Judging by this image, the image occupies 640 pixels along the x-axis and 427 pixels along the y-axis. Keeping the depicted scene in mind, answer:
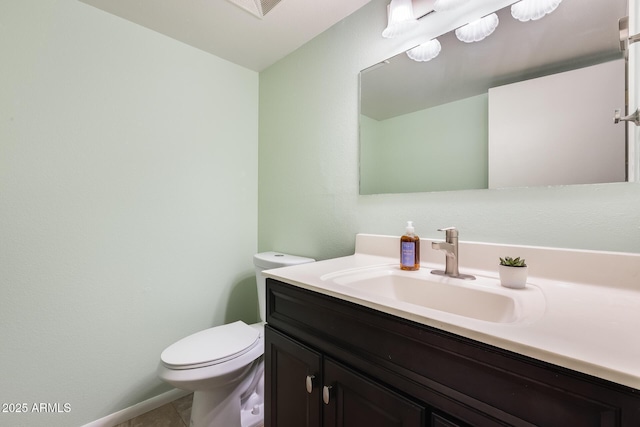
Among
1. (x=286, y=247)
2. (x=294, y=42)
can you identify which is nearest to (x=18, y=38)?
(x=294, y=42)

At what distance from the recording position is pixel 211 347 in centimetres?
123

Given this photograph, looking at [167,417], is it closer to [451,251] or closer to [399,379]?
[399,379]

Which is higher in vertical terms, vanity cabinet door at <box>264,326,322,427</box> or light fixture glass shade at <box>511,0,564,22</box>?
light fixture glass shade at <box>511,0,564,22</box>

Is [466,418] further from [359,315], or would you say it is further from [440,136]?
[440,136]

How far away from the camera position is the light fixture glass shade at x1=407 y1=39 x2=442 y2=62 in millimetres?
1100

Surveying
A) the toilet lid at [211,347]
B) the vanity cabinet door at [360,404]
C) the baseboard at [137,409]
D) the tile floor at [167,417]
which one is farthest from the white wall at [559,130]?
the baseboard at [137,409]

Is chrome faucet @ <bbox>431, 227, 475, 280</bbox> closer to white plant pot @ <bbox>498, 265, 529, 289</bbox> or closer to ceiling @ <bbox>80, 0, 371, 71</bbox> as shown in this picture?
white plant pot @ <bbox>498, 265, 529, 289</bbox>

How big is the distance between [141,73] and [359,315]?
5.50 feet

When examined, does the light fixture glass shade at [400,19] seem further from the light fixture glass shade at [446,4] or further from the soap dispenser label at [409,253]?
the soap dispenser label at [409,253]

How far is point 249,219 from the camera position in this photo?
6.32ft

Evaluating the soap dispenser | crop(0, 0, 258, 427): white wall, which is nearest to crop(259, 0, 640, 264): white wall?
the soap dispenser

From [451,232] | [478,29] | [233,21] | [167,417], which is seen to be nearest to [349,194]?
[451,232]

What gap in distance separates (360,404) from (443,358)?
27cm

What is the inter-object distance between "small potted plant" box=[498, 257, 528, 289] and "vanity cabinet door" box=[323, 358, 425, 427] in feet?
1.43
